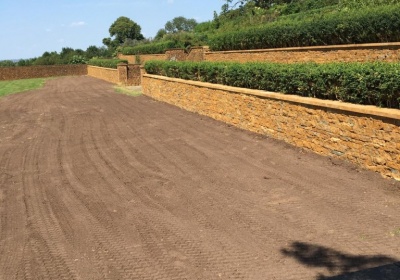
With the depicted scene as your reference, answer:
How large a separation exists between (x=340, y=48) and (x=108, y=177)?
954cm

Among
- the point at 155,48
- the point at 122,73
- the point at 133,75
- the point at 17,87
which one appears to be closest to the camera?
the point at 122,73

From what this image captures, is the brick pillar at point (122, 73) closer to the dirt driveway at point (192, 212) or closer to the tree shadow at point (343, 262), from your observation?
the dirt driveway at point (192, 212)

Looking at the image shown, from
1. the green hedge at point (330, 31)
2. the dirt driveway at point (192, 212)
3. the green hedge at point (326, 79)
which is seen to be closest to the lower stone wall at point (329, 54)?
the green hedge at point (330, 31)

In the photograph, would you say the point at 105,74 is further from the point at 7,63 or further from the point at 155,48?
the point at 7,63

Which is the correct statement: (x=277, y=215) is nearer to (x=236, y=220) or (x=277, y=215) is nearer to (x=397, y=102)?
(x=236, y=220)

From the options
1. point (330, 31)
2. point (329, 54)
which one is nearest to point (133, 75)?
point (330, 31)

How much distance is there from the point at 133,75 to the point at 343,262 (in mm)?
26426

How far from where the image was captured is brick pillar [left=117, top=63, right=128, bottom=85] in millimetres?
29094

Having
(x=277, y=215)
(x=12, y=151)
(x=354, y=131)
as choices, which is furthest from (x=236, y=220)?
(x=12, y=151)

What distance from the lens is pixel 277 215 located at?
5973 mm

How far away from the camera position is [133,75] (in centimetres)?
2948

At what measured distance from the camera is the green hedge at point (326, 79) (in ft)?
24.4

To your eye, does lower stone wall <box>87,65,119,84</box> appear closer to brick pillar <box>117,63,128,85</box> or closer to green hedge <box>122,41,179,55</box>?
brick pillar <box>117,63,128,85</box>

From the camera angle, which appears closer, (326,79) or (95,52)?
(326,79)
